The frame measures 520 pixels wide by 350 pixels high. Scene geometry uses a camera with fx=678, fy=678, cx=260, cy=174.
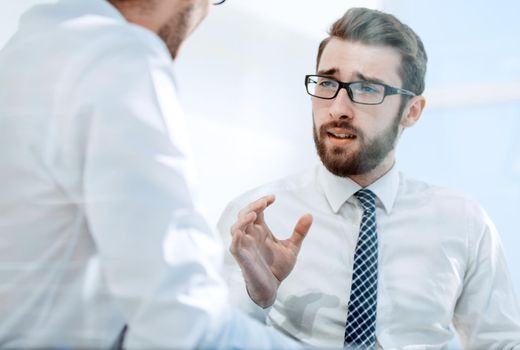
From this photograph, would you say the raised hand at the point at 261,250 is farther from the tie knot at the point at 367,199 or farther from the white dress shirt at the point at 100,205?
the white dress shirt at the point at 100,205

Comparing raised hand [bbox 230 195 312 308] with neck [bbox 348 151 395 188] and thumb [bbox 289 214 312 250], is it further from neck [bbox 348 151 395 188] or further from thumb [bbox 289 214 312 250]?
neck [bbox 348 151 395 188]

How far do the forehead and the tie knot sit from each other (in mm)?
257

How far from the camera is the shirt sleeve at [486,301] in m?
1.49

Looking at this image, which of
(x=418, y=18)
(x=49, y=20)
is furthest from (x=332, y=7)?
(x=49, y=20)

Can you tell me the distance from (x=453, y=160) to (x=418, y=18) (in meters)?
0.43

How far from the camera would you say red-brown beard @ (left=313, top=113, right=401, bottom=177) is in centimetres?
151

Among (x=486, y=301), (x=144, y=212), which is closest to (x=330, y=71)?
(x=486, y=301)

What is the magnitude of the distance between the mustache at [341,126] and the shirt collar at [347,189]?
9 centimetres

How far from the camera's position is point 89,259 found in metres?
0.77

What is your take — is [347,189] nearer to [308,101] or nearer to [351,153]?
[351,153]

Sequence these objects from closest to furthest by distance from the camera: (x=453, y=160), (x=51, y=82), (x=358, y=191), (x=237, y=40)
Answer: (x=51, y=82) → (x=358, y=191) → (x=237, y=40) → (x=453, y=160)

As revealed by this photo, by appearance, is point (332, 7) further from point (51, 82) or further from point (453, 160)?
point (51, 82)

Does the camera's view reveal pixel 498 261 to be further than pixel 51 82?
Yes

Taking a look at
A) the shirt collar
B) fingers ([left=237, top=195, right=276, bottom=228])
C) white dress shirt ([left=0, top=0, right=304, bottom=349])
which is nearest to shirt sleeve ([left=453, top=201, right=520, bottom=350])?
the shirt collar
